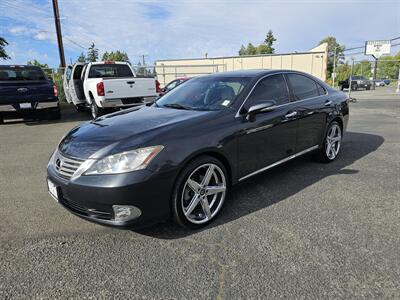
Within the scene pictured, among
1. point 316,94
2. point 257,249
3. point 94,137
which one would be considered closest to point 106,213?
point 94,137

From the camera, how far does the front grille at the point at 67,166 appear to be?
2826mm

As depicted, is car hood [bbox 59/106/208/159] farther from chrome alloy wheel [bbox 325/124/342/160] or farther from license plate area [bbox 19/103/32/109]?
license plate area [bbox 19/103/32/109]

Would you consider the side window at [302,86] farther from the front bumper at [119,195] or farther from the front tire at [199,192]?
the front bumper at [119,195]

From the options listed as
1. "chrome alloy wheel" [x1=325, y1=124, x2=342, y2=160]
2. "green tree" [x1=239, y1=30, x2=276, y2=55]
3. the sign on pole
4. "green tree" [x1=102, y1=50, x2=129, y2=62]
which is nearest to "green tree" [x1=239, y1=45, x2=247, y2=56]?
"green tree" [x1=239, y1=30, x2=276, y2=55]

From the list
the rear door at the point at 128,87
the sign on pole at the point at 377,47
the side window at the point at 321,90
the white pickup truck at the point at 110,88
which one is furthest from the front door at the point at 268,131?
the sign on pole at the point at 377,47

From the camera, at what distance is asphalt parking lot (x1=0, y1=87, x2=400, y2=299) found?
→ 91.5 inches

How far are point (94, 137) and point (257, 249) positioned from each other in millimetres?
1823

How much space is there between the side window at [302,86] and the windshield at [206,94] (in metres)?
0.91

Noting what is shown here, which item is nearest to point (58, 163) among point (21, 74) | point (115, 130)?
point (115, 130)

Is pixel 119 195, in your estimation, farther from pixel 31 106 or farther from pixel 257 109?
pixel 31 106

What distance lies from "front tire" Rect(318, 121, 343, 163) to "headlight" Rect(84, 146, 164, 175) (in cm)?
329

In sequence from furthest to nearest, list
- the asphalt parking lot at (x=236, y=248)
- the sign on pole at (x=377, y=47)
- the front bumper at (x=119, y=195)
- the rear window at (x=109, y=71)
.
A: the sign on pole at (x=377, y=47) < the rear window at (x=109, y=71) < the front bumper at (x=119, y=195) < the asphalt parking lot at (x=236, y=248)

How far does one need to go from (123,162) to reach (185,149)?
→ 0.57 meters

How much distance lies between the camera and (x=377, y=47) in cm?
2611
